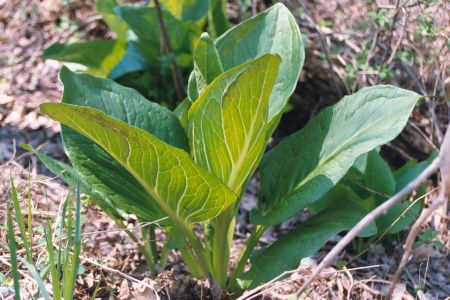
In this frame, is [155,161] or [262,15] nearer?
[155,161]

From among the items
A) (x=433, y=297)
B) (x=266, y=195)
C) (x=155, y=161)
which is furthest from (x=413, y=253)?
(x=155, y=161)

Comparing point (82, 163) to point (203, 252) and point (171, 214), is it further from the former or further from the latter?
point (203, 252)

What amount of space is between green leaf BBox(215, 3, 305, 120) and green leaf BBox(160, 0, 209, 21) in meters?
0.97

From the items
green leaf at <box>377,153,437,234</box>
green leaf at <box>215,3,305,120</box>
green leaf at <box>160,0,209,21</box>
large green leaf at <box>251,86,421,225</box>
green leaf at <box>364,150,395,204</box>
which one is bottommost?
green leaf at <box>377,153,437,234</box>

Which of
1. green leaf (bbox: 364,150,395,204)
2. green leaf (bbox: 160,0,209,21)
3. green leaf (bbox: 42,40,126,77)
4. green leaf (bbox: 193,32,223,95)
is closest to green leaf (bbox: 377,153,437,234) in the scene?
green leaf (bbox: 364,150,395,204)

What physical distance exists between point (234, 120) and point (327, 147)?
43 centimetres

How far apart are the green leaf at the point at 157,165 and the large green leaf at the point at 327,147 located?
25 centimetres

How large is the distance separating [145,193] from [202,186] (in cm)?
31

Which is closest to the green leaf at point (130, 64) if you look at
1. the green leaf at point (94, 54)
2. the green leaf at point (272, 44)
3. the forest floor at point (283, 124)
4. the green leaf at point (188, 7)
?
the green leaf at point (94, 54)

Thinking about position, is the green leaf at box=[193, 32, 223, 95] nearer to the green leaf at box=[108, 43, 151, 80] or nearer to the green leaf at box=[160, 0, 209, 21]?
the green leaf at box=[108, 43, 151, 80]

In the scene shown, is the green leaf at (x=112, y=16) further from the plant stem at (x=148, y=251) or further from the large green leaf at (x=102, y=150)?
the plant stem at (x=148, y=251)

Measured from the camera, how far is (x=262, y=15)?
7.77 feet

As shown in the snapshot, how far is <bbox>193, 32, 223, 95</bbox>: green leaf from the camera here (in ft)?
6.86

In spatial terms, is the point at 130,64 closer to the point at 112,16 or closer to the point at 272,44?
the point at 112,16
